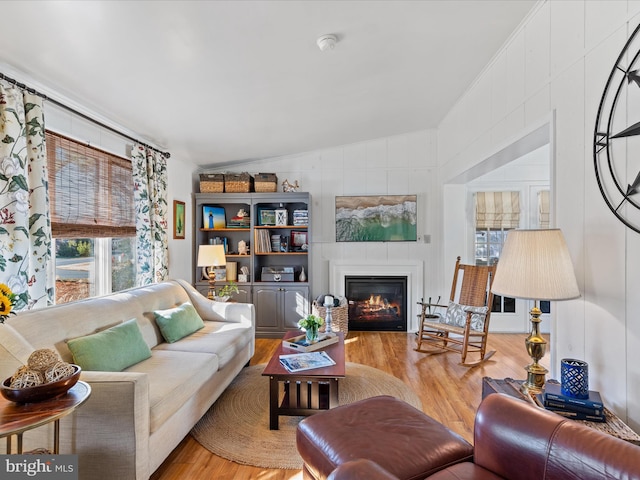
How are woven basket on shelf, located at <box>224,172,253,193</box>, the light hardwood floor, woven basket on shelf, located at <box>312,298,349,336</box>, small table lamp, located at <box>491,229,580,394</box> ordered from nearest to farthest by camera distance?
small table lamp, located at <box>491,229,580,394</box>, the light hardwood floor, woven basket on shelf, located at <box>312,298,349,336</box>, woven basket on shelf, located at <box>224,172,253,193</box>

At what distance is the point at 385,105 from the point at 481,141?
106 cm

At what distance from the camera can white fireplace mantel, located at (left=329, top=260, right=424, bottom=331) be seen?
4.56m

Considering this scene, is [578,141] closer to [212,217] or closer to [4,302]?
[4,302]

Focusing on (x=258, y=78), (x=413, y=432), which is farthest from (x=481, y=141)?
(x=413, y=432)

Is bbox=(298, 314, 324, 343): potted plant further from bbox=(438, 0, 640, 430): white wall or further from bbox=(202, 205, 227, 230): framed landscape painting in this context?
bbox=(202, 205, 227, 230): framed landscape painting

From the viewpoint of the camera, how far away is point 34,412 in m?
1.22

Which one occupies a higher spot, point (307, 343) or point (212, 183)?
point (212, 183)

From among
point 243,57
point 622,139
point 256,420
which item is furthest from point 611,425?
point 243,57

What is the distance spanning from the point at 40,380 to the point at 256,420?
4.68 ft

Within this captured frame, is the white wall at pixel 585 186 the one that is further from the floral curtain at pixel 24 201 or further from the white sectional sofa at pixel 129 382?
the floral curtain at pixel 24 201

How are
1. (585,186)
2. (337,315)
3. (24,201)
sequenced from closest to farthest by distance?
1. (585,186)
2. (24,201)
3. (337,315)

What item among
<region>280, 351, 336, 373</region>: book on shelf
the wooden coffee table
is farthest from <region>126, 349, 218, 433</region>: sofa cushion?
<region>280, 351, 336, 373</region>: book on shelf

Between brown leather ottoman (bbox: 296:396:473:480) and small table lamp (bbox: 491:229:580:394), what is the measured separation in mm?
583

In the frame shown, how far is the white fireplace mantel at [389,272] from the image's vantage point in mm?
4559
